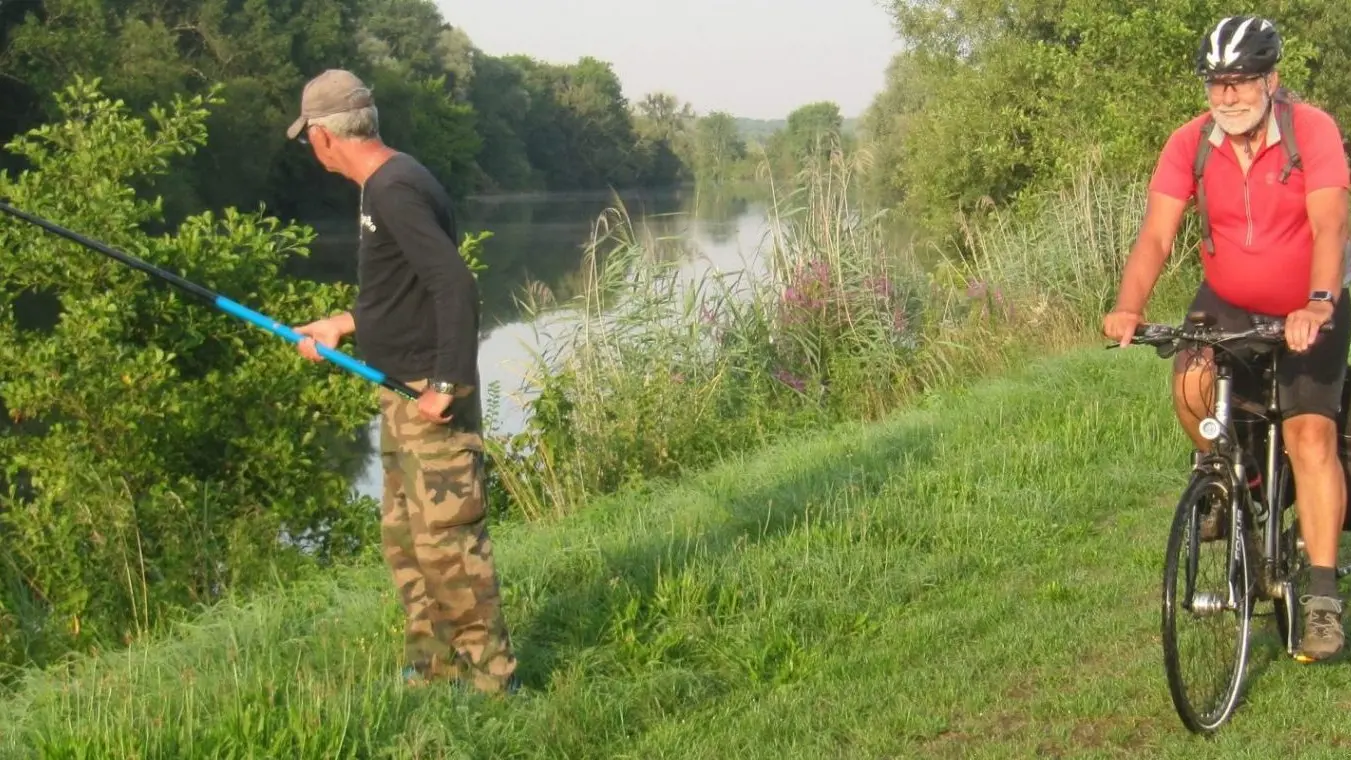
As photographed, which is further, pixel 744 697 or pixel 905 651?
pixel 905 651

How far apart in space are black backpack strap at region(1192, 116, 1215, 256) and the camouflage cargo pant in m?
2.30

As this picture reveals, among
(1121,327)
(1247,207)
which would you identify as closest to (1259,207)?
(1247,207)

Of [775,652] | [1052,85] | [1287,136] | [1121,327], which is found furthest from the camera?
[1052,85]

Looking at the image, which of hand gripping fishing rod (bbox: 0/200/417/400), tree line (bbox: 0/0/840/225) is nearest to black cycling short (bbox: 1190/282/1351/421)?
hand gripping fishing rod (bbox: 0/200/417/400)

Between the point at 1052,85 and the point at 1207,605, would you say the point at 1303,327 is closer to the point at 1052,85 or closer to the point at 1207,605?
the point at 1207,605

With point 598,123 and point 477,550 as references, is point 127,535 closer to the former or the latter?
point 477,550

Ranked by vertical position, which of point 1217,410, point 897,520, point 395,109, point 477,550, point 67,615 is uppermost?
point 395,109

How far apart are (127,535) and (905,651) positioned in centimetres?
517

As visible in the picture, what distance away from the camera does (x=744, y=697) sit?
201 inches

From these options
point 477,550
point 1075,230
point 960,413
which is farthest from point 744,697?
point 1075,230

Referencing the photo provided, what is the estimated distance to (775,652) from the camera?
5.46 meters

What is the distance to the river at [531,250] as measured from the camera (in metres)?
12.5

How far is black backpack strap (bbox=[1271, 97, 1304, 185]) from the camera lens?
15.2 feet

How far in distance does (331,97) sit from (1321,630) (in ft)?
10.8
